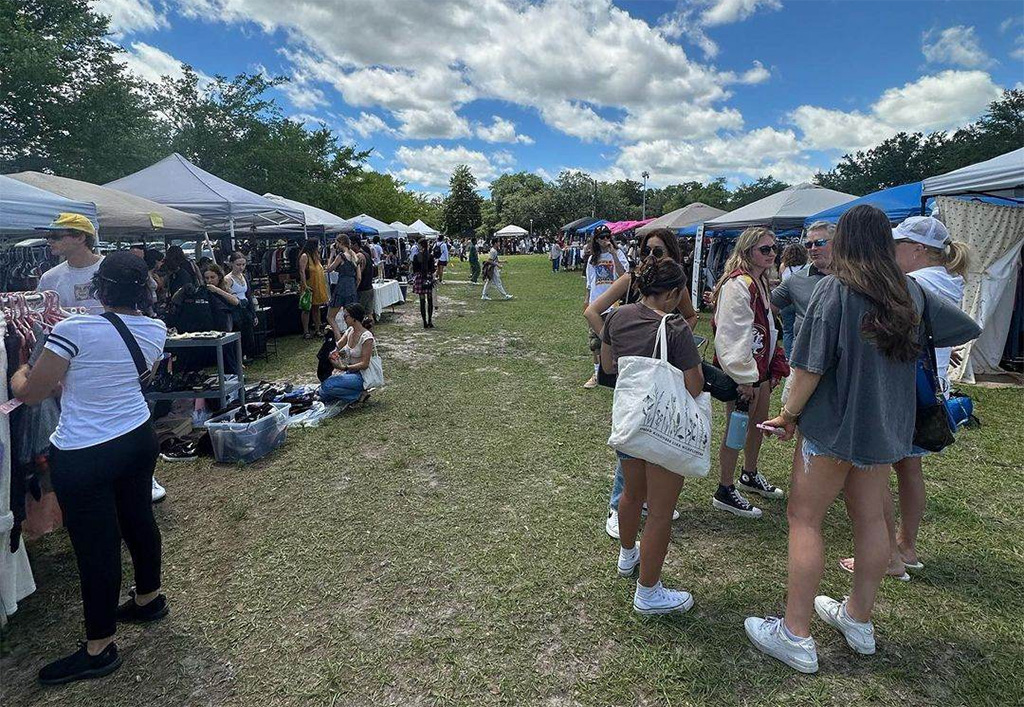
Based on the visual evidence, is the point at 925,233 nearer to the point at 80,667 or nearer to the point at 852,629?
the point at 852,629

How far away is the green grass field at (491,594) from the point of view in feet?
7.14

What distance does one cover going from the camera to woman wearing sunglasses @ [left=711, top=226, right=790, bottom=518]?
281cm

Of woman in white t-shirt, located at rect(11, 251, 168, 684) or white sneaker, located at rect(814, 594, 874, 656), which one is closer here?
woman in white t-shirt, located at rect(11, 251, 168, 684)

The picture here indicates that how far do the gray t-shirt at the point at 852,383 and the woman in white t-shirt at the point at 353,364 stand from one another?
476 cm

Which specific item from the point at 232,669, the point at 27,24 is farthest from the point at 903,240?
the point at 27,24

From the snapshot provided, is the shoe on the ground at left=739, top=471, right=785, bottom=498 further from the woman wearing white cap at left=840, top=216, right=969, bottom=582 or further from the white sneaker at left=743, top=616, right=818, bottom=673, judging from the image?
the white sneaker at left=743, top=616, right=818, bottom=673

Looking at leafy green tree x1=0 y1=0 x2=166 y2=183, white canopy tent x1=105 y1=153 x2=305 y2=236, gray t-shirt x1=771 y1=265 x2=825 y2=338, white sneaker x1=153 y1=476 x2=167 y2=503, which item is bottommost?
white sneaker x1=153 y1=476 x2=167 y2=503

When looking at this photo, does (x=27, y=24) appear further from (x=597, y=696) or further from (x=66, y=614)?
(x=597, y=696)

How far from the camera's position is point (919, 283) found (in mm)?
2334

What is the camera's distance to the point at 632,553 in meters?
2.84

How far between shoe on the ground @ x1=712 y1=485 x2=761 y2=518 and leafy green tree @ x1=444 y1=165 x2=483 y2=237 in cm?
7191

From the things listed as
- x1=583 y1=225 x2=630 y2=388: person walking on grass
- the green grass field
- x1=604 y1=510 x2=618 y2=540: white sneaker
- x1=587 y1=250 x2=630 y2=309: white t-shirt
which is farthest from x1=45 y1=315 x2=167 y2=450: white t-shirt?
x1=587 y1=250 x2=630 y2=309: white t-shirt

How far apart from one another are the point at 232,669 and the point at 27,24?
22368 mm

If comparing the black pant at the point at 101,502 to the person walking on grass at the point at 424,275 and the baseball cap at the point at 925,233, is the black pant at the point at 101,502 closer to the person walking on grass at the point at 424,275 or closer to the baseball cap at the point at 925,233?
the baseball cap at the point at 925,233
